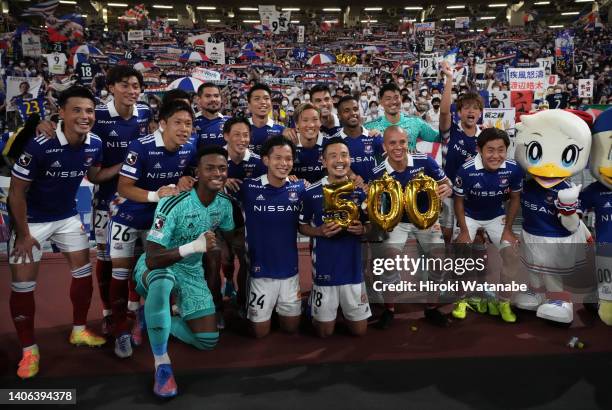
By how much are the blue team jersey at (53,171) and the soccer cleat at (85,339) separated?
0.94 meters

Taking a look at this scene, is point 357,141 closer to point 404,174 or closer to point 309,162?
point 309,162

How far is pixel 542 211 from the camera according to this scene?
4082mm

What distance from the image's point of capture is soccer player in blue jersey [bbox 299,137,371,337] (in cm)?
383

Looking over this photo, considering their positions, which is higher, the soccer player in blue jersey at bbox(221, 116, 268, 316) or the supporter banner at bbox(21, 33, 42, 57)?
the supporter banner at bbox(21, 33, 42, 57)

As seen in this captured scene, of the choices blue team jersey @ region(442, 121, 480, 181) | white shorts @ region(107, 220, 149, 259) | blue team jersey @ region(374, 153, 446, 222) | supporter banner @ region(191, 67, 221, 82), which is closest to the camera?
white shorts @ region(107, 220, 149, 259)

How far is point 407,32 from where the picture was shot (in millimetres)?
29375

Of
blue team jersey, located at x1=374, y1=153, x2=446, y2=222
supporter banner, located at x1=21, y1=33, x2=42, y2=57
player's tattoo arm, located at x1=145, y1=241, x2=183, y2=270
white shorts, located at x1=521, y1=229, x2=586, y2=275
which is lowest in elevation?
white shorts, located at x1=521, y1=229, x2=586, y2=275

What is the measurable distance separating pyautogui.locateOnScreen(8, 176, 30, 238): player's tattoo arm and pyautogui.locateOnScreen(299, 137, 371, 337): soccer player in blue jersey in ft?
6.60

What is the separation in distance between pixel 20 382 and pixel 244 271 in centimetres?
192

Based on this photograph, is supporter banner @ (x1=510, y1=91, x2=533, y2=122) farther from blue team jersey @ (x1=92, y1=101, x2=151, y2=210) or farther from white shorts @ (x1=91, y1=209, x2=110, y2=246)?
white shorts @ (x1=91, y1=209, x2=110, y2=246)

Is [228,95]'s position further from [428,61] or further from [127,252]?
[127,252]

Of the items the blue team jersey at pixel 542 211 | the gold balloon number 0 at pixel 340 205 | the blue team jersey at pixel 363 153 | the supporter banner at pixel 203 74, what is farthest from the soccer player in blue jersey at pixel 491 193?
the supporter banner at pixel 203 74

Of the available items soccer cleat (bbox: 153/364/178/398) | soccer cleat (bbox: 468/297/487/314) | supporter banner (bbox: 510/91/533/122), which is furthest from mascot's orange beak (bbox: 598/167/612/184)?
supporter banner (bbox: 510/91/533/122)

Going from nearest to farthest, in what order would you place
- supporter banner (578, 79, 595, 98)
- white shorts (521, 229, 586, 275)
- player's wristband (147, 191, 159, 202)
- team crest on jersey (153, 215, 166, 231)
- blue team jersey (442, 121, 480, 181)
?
team crest on jersey (153, 215, 166, 231), player's wristband (147, 191, 159, 202), white shorts (521, 229, 586, 275), blue team jersey (442, 121, 480, 181), supporter banner (578, 79, 595, 98)
